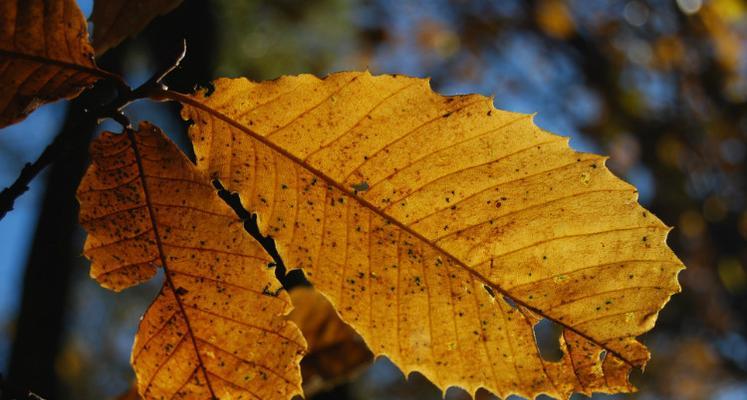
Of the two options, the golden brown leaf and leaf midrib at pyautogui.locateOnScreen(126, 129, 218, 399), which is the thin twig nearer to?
leaf midrib at pyautogui.locateOnScreen(126, 129, 218, 399)

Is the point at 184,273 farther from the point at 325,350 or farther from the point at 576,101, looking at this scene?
the point at 576,101

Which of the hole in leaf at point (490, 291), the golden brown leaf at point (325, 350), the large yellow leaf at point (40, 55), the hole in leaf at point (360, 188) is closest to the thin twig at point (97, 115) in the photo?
the large yellow leaf at point (40, 55)

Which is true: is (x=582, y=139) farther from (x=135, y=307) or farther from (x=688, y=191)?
(x=135, y=307)

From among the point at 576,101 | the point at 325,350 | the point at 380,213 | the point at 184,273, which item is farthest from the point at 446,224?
the point at 576,101

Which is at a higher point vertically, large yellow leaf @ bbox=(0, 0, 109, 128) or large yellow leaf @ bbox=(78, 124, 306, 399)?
large yellow leaf @ bbox=(0, 0, 109, 128)

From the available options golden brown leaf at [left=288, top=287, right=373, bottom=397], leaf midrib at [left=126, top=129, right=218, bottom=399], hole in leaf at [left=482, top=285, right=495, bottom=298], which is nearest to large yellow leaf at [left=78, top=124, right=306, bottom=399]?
leaf midrib at [left=126, top=129, right=218, bottom=399]

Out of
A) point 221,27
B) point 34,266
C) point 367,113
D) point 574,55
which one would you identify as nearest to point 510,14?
point 574,55
